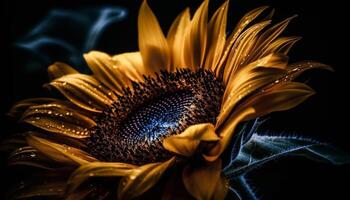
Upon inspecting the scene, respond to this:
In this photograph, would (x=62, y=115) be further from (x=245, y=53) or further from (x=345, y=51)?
(x=345, y=51)

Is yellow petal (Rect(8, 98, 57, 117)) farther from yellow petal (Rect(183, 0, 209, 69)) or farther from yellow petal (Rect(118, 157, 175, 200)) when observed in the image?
yellow petal (Rect(118, 157, 175, 200))

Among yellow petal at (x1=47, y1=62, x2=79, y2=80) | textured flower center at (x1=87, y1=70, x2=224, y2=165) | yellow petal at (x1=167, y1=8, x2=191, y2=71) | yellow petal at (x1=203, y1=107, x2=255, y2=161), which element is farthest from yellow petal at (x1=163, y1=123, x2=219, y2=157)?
yellow petal at (x1=47, y1=62, x2=79, y2=80)

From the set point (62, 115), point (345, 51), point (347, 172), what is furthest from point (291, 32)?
point (62, 115)

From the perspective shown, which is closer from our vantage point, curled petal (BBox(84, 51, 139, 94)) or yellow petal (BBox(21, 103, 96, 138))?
yellow petal (BBox(21, 103, 96, 138))

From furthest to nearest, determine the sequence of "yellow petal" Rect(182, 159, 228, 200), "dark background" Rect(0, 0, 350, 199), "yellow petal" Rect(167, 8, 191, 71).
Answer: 1. "yellow petal" Rect(167, 8, 191, 71)
2. "dark background" Rect(0, 0, 350, 199)
3. "yellow petal" Rect(182, 159, 228, 200)

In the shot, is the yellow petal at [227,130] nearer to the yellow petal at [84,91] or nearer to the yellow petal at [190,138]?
the yellow petal at [190,138]

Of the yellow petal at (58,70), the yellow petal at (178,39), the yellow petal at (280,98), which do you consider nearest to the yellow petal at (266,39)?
the yellow petal at (280,98)

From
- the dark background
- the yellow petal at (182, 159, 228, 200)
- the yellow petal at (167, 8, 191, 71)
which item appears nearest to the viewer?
the yellow petal at (182, 159, 228, 200)

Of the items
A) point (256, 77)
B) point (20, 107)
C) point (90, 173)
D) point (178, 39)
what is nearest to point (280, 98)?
point (256, 77)
